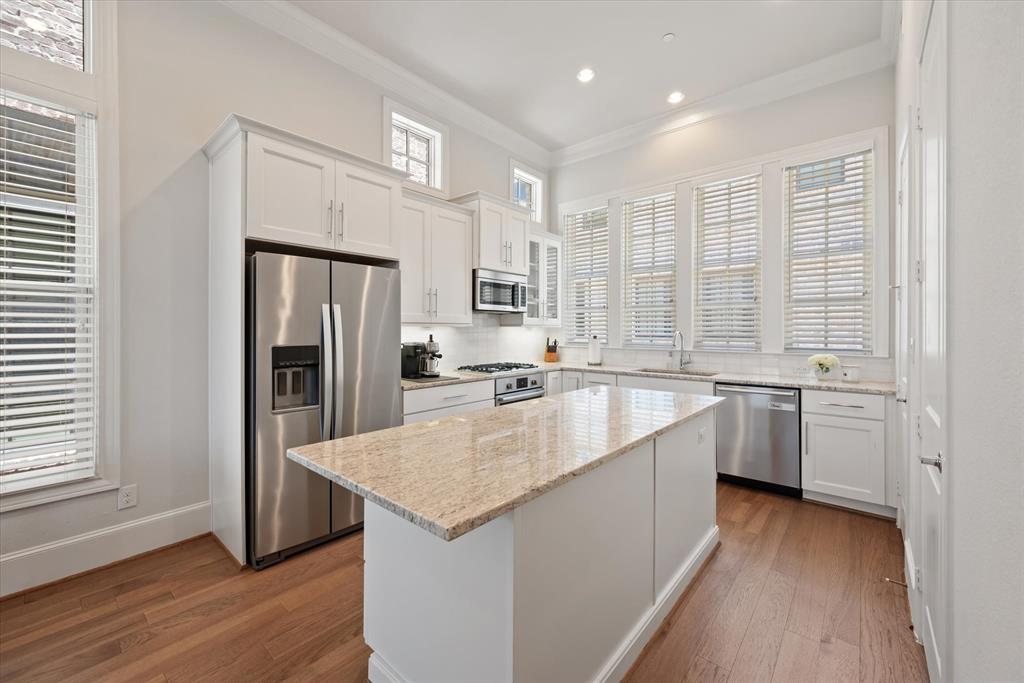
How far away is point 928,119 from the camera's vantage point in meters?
1.57

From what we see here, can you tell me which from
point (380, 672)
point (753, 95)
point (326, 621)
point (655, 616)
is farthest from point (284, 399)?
point (753, 95)

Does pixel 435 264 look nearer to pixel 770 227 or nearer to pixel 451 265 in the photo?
pixel 451 265

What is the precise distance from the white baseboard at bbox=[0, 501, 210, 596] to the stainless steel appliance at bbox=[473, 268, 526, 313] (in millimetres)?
2619

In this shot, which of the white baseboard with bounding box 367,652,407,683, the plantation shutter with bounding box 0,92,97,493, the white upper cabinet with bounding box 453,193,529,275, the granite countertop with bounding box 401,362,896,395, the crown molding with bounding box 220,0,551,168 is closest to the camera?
the white baseboard with bounding box 367,652,407,683

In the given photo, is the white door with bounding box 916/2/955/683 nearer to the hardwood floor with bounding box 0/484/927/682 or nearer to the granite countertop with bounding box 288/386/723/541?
the hardwood floor with bounding box 0/484/927/682

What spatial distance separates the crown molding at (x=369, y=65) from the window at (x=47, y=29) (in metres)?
0.82

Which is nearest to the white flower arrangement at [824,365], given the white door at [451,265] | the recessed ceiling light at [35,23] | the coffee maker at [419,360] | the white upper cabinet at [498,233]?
the white upper cabinet at [498,233]

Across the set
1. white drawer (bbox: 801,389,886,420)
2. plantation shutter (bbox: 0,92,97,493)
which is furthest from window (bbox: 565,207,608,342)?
plantation shutter (bbox: 0,92,97,493)

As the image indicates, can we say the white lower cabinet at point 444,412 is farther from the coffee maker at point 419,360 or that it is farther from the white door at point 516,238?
the white door at point 516,238

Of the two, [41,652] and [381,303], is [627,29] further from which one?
[41,652]

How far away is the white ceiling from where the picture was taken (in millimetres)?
2986

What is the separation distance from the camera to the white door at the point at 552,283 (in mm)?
5129

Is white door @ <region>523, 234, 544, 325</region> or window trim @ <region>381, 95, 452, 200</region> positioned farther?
white door @ <region>523, 234, 544, 325</region>

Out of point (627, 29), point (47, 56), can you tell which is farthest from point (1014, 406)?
point (47, 56)
